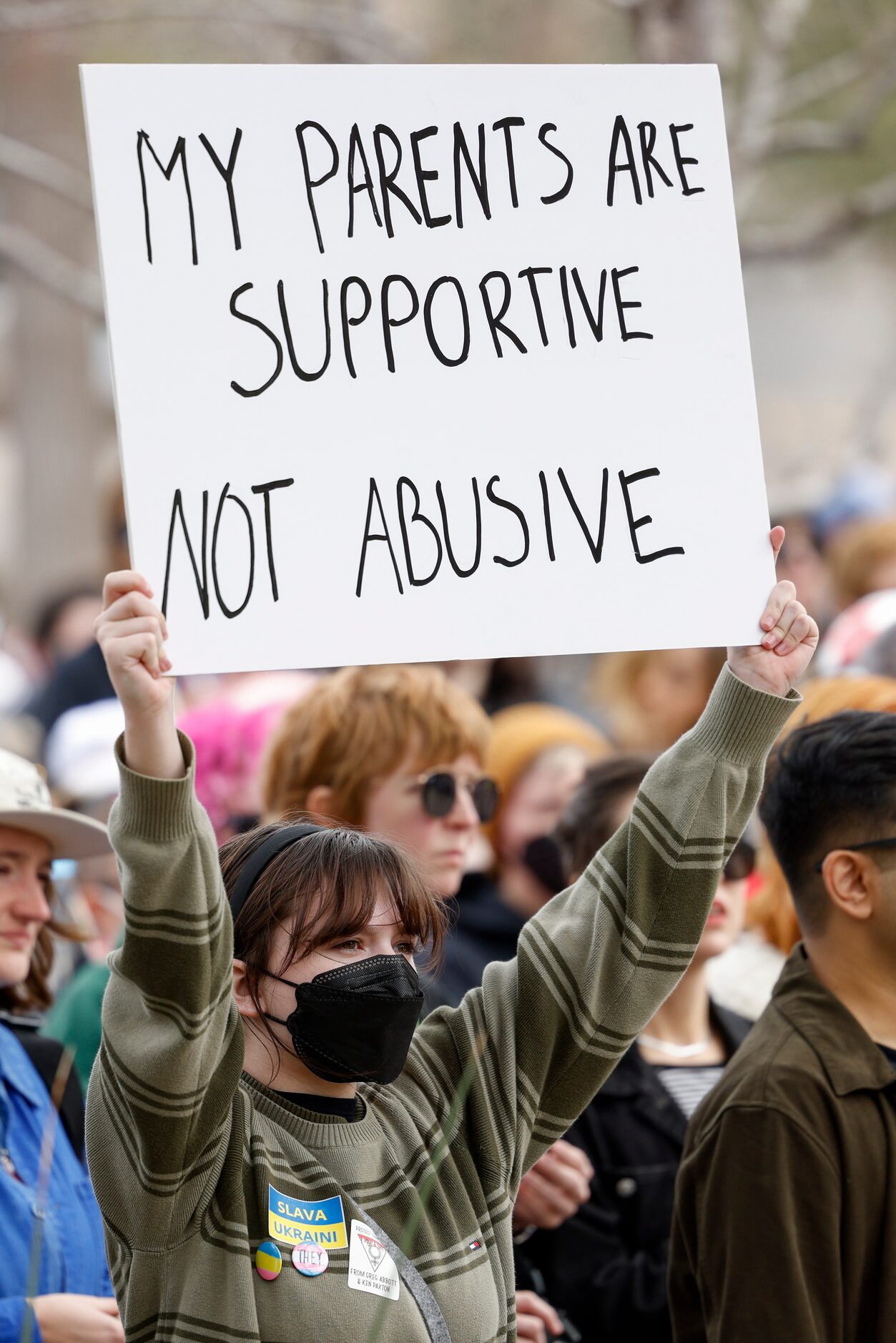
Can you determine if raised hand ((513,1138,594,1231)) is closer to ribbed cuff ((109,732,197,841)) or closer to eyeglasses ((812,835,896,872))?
eyeglasses ((812,835,896,872))

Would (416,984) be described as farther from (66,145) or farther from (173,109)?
(66,145)

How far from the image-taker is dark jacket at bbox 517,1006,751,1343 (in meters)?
2.90

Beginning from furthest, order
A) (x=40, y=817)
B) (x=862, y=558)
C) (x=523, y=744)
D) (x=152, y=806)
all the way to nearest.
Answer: (x=862, y=558) < (x=523, y=744) < (x=40, y=817) < (x=152, y=806)

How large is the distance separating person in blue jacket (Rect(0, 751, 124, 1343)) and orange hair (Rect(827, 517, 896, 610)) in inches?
142

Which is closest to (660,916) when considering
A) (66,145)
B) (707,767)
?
(707,767)

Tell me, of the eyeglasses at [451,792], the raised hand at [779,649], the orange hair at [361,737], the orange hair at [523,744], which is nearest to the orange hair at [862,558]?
the orange hair at [523,744]

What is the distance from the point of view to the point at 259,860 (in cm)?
215

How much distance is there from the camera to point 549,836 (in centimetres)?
396

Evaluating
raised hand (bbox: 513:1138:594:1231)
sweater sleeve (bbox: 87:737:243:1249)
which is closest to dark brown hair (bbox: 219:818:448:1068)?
sweater sleeve (bbox: 87:737:243:1249)

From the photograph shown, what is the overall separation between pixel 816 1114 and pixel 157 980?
1.02 metres

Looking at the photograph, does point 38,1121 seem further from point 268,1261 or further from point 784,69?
point 784,69

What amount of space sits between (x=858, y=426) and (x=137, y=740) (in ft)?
22.0

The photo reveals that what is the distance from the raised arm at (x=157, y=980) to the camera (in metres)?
1.84

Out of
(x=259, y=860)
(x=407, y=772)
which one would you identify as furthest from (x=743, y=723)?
(x=407, y=772)
